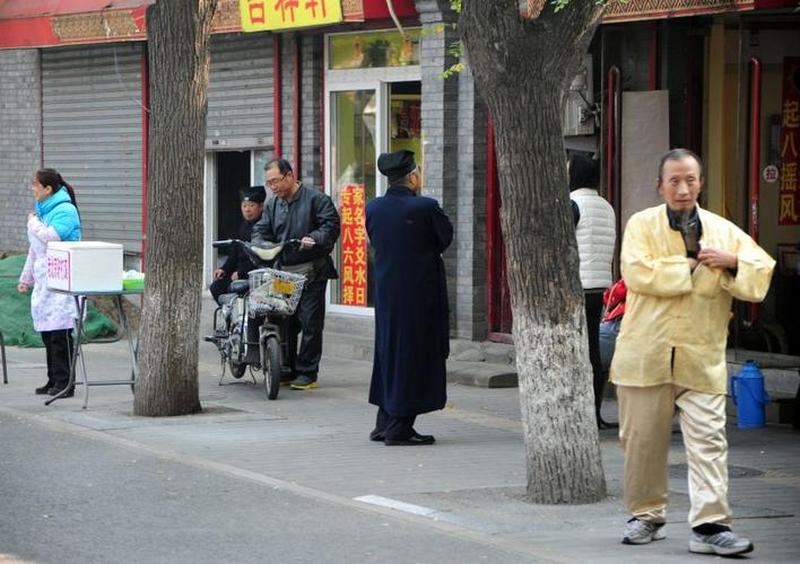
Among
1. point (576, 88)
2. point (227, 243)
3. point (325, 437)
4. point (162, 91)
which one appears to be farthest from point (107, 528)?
point (576, 88)

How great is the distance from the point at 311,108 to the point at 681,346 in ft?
34.0

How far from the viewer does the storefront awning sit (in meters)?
18.7

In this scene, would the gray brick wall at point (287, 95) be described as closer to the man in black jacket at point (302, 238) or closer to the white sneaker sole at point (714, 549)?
the man in black jacket at point (302, 238)

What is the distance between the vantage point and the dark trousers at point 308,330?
14.3 m

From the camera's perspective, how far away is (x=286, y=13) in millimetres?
17062

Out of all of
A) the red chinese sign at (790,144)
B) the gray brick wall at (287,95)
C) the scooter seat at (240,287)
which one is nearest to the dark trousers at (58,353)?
the scooter seat at (240,287)

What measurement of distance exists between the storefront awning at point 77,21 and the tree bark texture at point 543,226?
9.05 meters

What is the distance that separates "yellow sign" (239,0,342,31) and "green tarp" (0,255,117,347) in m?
3.61

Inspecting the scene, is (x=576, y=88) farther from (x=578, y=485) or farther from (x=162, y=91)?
(x=578, y=485)

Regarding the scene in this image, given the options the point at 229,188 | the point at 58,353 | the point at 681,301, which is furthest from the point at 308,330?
the point at 681,301

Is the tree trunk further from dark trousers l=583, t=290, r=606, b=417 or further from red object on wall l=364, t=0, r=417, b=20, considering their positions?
red object on wall l=364, t=0, r=417, b=20

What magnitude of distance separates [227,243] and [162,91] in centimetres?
208

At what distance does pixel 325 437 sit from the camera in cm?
1179

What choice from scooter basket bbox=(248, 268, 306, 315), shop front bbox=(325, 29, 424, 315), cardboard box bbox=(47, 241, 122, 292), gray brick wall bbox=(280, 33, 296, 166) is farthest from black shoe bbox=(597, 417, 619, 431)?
gray brick wall bbox=(280, 33, 296, 166)
